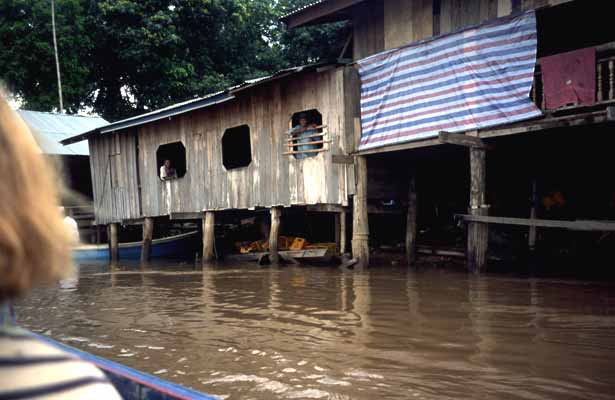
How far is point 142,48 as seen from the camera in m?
21.8

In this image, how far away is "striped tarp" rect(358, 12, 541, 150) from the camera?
7922mm

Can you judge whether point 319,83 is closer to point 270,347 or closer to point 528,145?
point 528,145

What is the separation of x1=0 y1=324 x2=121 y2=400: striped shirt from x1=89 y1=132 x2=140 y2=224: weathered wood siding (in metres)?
15.4

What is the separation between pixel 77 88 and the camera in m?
22.6

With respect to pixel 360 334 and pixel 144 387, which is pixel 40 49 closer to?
pixel 360 334

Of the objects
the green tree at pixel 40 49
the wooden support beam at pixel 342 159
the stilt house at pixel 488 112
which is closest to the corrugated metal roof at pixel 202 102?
the stilt house at pixel 488 112

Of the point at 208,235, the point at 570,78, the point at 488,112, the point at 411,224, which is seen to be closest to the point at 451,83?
the point at 488,112

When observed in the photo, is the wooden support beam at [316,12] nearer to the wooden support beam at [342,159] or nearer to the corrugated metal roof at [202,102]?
the corrugated metal roof at [202,102]

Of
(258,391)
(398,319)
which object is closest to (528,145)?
(398,319)

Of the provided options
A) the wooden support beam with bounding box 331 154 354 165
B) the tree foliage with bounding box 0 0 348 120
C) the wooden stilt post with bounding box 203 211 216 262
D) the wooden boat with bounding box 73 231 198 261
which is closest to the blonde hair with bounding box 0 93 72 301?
the wooden support beam with bounding box 331 154 354 165

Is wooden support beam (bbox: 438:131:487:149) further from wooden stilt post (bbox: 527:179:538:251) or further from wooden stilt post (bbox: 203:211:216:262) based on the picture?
wooden stilt post (bbox: 203:211:216:262)

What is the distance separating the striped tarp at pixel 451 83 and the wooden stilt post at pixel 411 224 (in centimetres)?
201

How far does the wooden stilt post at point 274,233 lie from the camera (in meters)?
11.9

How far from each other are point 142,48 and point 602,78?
1893cm
